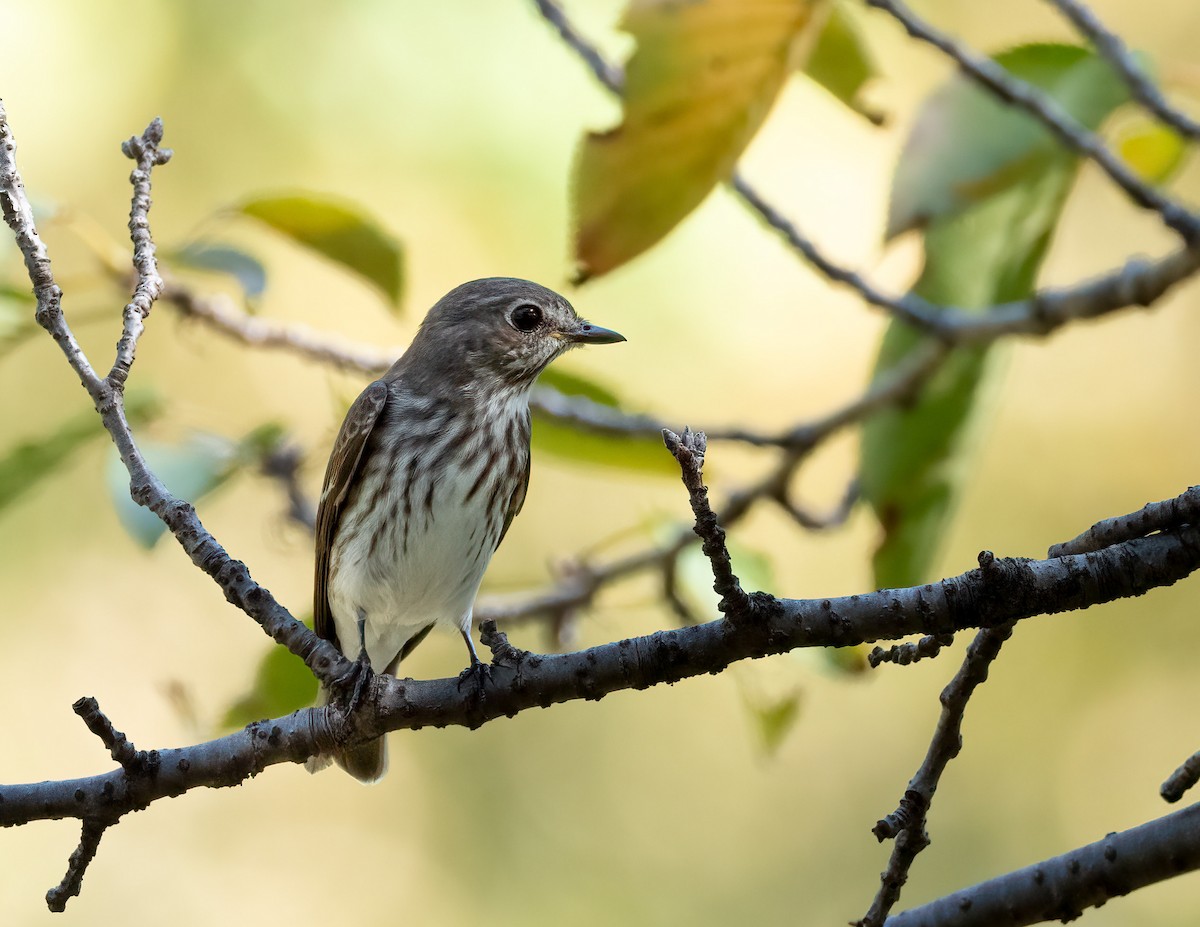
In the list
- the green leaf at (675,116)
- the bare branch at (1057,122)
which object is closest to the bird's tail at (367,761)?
the green leaf at (675,116)

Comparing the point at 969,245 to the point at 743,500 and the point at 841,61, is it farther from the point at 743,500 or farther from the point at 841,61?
the point at 743,500

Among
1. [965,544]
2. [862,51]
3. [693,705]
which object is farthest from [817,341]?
[862,51]

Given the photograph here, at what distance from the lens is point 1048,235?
3.45 m

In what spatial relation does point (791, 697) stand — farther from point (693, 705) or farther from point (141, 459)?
point (693, 705)

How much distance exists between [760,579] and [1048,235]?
1.12 meters

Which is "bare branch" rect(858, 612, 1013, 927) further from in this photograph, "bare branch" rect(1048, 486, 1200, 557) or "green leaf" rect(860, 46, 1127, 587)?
"green leaf" rect(860, 46, 1127, 587)

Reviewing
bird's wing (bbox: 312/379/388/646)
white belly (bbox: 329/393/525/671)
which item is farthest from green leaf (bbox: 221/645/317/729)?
bird's wing (bbox: 312/379/388/646)

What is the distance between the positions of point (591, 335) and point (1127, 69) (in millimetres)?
1642

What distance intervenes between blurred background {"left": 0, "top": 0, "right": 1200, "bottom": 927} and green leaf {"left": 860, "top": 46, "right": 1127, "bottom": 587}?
251 centimetres

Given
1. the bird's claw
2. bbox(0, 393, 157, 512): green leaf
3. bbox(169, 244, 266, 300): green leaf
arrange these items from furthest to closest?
bbox(169, 244, 266, 300): green leaf < bbox(0, 393, 157, 512): green leaf < the bird's claw

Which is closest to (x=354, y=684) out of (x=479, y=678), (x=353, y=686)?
(x=353, y=686)

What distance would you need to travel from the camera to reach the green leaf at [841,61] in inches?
130

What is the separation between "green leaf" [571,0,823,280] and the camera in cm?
281

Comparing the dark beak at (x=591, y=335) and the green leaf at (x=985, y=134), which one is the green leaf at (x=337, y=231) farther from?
the green leaf at (x=985, y=134)
